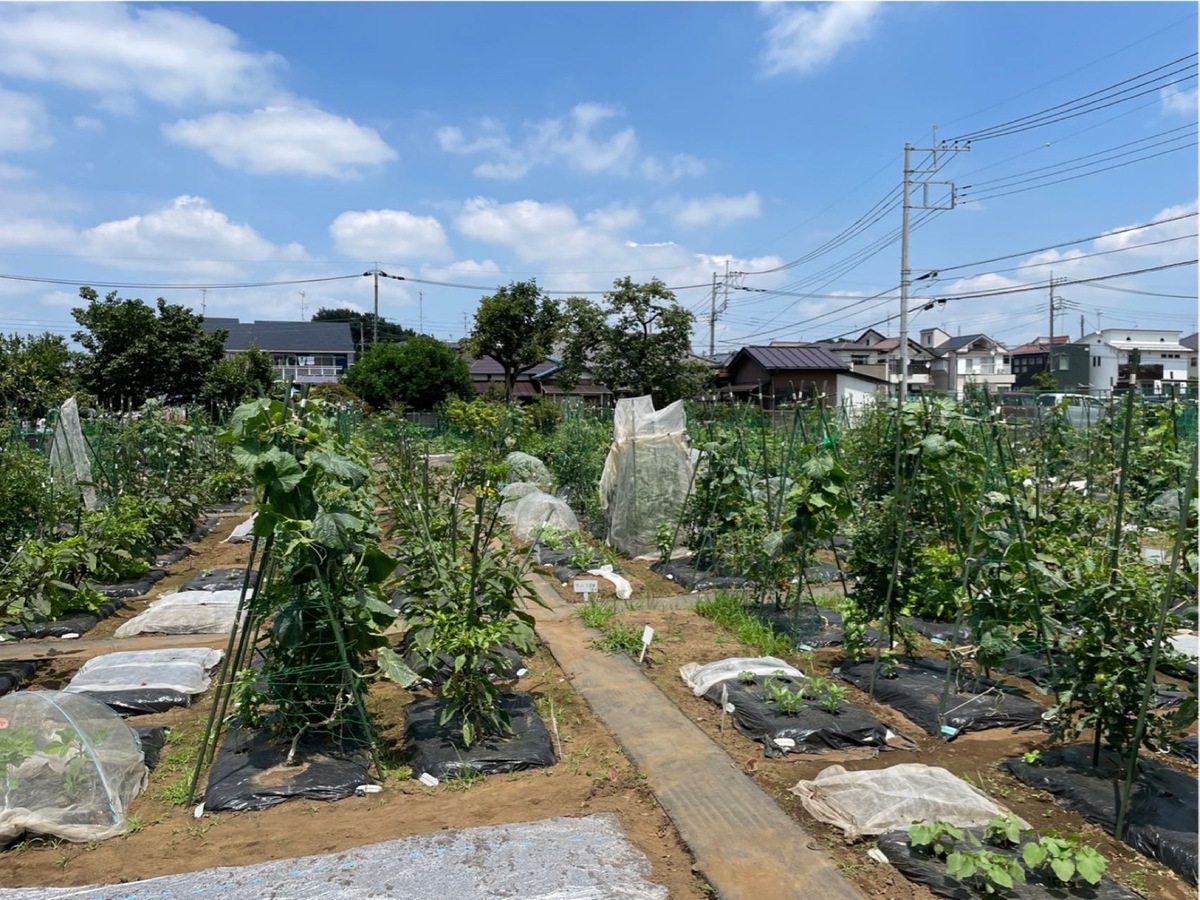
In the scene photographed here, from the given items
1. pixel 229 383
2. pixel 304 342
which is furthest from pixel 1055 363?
pixel 304 342

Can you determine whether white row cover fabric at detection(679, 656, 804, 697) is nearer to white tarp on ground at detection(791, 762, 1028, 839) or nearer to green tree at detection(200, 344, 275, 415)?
white tarp on ground at detection(791, 762, 1028, 839)

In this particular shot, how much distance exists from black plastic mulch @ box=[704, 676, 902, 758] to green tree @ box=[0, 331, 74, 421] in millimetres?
8741

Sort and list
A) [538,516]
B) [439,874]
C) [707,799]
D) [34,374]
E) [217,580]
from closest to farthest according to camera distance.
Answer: [439,874], [707,799], [217,580], [538,516], [34,374]

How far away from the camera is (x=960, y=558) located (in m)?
5.27

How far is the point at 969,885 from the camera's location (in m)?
3.13

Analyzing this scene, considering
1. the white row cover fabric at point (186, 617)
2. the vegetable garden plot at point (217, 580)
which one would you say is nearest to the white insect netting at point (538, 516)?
the vegetable garden plot at point (217, 580)

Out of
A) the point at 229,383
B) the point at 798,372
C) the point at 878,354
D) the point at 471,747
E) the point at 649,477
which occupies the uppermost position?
the point at 878,354

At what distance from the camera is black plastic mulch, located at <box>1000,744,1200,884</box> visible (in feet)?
11.0

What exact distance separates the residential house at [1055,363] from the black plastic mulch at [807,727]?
12915 mm

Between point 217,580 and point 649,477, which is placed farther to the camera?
point 649,477

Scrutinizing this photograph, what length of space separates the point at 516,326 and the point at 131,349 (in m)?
10.9

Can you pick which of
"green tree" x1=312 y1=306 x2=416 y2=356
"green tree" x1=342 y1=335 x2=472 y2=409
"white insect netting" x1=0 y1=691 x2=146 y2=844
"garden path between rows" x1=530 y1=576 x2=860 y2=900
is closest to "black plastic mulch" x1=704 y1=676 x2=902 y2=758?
"garden path between rows" x1=530 y1=576 x2=860 y2=900

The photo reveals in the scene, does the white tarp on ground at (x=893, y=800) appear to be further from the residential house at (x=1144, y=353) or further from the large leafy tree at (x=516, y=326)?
the residential house at (x=1144, y=353)

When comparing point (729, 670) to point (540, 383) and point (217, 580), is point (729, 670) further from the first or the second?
point (540, 383)
